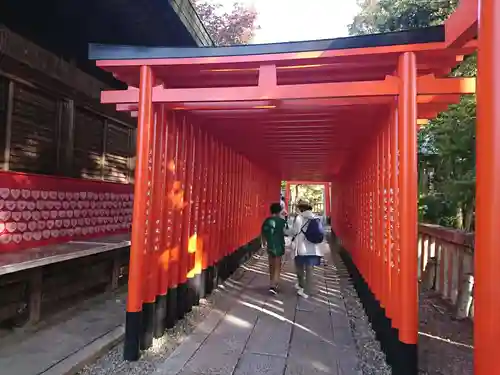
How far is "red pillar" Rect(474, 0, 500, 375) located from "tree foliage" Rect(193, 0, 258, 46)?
23.0 m

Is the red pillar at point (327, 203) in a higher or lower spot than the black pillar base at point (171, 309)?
higher

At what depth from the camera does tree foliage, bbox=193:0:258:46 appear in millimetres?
23945

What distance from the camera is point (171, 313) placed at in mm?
4945

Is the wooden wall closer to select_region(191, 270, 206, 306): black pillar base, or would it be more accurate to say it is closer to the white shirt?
select_region(191, 270, 206, 306): black pillar base

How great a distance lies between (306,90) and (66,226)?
3279 millimetres

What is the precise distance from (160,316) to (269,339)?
121 cm

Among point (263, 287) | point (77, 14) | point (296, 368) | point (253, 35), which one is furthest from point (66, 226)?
point (253, 35)

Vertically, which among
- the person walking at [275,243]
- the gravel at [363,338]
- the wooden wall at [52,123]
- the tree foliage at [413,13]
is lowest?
the gravel at [363,338]

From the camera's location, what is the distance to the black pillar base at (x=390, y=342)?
3.37 m

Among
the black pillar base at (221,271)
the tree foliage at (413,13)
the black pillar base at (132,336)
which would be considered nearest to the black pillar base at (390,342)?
the black pillar base at (132,336)

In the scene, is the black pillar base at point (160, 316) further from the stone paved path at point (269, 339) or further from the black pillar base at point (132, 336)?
the black pillar base at point (132, 336)

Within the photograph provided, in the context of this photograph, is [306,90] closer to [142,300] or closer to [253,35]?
[142,300]

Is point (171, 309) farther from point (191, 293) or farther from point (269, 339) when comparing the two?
point (269, 339)

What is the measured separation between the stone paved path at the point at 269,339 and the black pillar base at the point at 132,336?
0.31 m
